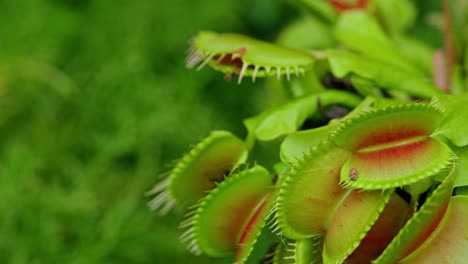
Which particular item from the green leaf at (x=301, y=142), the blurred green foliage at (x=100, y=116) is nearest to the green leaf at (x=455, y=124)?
the green leaf at (x=301, y=142)

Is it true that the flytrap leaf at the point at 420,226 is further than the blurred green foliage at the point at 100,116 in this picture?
No

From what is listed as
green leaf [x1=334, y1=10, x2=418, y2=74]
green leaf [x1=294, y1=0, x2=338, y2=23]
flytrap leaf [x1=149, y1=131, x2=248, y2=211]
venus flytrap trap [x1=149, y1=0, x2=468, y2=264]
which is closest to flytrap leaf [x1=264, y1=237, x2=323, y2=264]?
venus flytrap trap [x1=149, y1=0, x2=468, y2=264]

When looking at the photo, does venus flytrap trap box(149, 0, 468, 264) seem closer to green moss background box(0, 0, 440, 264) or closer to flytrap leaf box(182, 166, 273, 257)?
flytrap leaf box(182, 166, 273, 257)

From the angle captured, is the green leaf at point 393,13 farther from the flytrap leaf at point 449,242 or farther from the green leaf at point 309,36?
the flytrap leaf at point 449,242

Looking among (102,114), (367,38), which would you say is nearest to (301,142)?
(367,38)

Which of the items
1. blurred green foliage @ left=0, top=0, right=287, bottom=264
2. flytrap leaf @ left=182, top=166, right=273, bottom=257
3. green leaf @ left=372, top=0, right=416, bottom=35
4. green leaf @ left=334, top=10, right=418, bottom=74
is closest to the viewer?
flytrap leaf @ left=182, top=166, right=273, bottom=257

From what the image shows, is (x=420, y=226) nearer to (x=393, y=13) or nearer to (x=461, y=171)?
(x=461, y=171)
